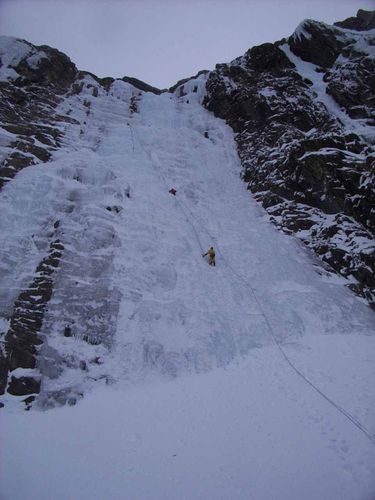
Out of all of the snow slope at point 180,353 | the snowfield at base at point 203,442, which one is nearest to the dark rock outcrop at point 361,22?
the snow slope at point 180,353

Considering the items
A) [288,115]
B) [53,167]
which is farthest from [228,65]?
[53,167]

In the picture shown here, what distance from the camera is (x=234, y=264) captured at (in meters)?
13.7

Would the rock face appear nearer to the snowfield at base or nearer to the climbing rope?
the climbing rope

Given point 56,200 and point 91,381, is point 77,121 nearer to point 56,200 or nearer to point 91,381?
point 56,200

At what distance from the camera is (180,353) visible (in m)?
9.48

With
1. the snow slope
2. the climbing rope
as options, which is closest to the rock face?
the snow slope

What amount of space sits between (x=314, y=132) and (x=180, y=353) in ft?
52.6

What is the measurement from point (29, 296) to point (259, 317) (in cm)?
708

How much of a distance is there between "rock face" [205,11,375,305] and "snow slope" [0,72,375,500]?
1.39m

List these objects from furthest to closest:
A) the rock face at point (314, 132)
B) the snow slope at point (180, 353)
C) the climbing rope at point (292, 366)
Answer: the rock face at point (314, 132) → the climbing rope at point (292, 366) → the snow slope at point (180, 353)

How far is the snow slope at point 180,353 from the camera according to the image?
251 inches

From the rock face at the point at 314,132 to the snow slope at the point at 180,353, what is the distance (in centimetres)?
139

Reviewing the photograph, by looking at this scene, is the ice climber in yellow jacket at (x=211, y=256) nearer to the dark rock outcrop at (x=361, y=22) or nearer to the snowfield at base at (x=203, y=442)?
the snowfield at base at (x=203, y=442)

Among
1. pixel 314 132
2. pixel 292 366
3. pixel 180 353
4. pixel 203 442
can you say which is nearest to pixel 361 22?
pixel 314 132
